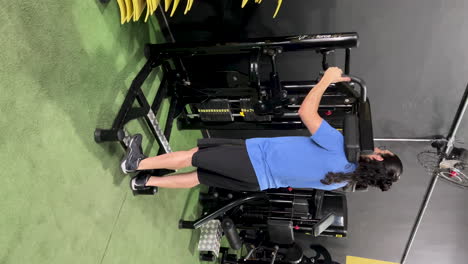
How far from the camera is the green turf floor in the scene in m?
1.60

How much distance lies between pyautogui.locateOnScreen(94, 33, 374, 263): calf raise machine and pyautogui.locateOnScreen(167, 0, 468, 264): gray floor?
0.77 feet

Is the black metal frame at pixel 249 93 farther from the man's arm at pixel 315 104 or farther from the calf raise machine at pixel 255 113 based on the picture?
the man's arm at pixel 315 104

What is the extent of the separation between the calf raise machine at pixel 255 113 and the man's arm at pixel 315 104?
12 cm

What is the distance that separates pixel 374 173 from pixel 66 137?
1.74 meters

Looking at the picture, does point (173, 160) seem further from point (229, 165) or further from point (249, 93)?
point (249, 93)

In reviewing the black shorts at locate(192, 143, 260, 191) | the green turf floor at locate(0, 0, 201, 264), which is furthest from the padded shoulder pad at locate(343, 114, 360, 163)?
the green turf floor at locate(0, 0, 201, 264)

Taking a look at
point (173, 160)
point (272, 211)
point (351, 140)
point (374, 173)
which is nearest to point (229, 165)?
point (173, 160)

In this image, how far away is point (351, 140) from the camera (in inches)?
70.7

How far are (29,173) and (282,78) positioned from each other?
202 cm

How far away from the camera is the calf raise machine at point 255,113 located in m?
2.19

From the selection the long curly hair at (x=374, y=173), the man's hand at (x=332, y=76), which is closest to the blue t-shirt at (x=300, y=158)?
the long curly hair at (x=374, y=173)

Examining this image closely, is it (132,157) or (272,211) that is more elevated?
(132,157)

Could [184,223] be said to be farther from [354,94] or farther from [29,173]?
[354,94]

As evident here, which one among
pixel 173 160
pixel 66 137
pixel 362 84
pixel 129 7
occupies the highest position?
pixel 129 7
